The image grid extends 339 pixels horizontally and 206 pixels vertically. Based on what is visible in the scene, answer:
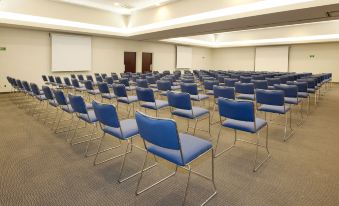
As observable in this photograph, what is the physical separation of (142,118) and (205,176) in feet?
3.91

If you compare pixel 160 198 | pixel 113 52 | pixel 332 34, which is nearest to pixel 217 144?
pixel 160 198

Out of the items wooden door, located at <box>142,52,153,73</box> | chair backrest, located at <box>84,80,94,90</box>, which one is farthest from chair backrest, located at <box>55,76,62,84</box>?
wooden door, located at <box>142,52,153,73</box>

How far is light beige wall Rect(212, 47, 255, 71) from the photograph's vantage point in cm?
1953

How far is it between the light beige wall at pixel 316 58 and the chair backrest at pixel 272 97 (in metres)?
15.0

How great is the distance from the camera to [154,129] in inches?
83.7

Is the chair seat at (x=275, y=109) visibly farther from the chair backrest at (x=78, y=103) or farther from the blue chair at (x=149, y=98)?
the chair backrest at (x=78, y=103)

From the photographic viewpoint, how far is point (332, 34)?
14086 mm

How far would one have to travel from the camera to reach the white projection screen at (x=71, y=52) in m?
11.4

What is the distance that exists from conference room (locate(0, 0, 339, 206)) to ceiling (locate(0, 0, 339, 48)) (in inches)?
1.9

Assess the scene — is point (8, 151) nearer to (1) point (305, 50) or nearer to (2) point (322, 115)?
(2) point (322, 115)

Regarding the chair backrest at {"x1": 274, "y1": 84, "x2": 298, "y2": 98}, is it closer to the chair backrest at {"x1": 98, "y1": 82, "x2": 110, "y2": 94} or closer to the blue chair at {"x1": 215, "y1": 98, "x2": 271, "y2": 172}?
the blue chair at {"x1": 215, "y1": 98, "x2": 271, "y2": 172}

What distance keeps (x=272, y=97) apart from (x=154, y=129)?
9.35 feet

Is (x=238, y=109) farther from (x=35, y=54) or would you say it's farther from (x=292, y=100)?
(x=35, y=54)

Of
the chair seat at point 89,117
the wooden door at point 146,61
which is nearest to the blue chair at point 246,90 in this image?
the chair seat at point 89,117
